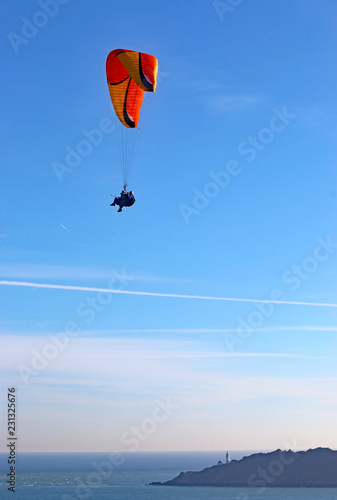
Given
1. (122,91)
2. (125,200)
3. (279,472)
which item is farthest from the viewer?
(279,472)

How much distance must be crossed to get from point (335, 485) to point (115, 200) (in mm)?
123168

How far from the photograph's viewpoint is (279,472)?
478ft

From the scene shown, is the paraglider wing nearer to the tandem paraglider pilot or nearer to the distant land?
the tandem paraglider pilot

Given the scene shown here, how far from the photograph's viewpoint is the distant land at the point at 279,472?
14188 centimetres

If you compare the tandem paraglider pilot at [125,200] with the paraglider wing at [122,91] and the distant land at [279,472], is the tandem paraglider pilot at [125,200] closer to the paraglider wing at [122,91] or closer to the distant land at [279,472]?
the paraglider wing at [122,91]

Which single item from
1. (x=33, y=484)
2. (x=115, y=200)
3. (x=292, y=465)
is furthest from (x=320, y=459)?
(x=115, y=200)

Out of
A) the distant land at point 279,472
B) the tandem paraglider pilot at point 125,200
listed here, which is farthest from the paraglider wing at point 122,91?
the distant land at point 279,472

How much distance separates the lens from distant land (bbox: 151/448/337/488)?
14188 cm

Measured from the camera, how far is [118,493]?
12975cm

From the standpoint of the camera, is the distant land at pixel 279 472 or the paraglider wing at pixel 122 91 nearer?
the paraglider wing at pixel 122 91

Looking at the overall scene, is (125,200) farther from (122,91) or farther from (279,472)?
(279,472)

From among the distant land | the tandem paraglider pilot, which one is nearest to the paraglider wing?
the tandem paraglider pilot

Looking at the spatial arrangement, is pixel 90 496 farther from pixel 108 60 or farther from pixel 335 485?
pixel 108 60

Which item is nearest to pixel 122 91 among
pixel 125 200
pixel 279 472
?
pixel 125 200
